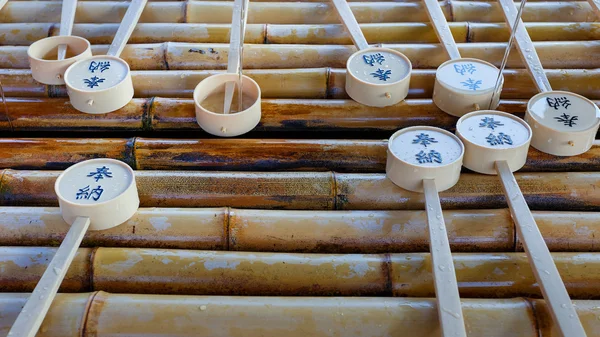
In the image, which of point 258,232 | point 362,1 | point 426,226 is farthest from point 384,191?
point 362,1

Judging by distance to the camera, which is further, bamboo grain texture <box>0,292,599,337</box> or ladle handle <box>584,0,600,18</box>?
ladle handle <box>584,0,600,18</box>

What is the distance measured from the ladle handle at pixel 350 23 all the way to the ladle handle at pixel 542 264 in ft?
4.32

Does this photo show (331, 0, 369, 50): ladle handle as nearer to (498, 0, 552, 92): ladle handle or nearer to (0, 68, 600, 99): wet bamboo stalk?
(0, 68, 600, 99): wet bamboo stalk

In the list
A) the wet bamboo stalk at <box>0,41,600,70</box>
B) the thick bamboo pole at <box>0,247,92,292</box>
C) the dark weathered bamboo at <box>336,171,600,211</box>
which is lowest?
the thick bamboo pole at <box>0,247,92,292</box>

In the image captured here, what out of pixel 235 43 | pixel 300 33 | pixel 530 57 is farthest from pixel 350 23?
pixel 530 57

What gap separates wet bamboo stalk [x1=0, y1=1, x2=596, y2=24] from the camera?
4.48 metres

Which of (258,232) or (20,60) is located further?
(20,60)

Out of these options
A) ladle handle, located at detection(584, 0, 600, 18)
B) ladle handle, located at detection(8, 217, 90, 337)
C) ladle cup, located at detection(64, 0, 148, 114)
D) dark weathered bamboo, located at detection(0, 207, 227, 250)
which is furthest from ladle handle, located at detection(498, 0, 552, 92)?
ladle handle, located at detection(8, 217, 90, 337)

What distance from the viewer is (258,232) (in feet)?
10.1

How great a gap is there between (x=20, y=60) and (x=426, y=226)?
2.79m

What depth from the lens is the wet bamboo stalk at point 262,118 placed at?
144 inches

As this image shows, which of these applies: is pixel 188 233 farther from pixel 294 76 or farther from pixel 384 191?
pixel 294 76

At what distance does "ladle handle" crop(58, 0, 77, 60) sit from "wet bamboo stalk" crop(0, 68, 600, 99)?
25cm

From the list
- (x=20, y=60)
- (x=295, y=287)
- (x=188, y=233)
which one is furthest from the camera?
(x=20, y=60)
